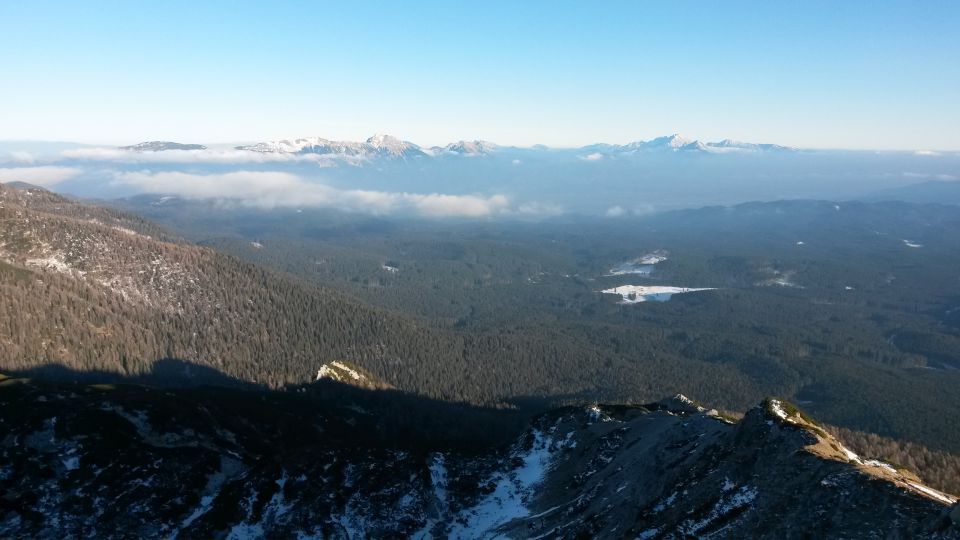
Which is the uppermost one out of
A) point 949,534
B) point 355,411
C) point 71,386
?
point 949,534

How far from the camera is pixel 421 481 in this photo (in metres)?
70.9

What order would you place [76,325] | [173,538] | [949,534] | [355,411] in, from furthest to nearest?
1. [76,325]
2. [355,411]
3. [173,538]
4. [949,534]

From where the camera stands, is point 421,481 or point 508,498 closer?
point 421,481

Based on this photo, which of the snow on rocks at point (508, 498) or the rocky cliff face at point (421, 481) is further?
the snow on rocks at point (508, 498)

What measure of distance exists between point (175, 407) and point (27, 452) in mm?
18077

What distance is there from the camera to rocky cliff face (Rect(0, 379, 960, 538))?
43.2m

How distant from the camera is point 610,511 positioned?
57094 millimetres

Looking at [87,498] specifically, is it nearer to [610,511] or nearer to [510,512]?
[510,512]

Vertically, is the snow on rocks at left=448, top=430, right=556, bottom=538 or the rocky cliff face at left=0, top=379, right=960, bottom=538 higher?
the rocky cliff face at left=0, top=379, right=960, bottom=538

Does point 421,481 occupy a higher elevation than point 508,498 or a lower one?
higher

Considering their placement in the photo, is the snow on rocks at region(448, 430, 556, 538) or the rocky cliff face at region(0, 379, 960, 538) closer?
the rocky cliff face at region(0, 379, 960, 538)

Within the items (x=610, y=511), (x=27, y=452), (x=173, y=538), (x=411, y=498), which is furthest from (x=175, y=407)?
(x=610, y=511)

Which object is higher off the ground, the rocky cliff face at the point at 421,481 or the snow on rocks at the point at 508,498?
the rocky cliff face at the point at 421,481

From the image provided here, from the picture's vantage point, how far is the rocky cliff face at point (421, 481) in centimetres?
4325
